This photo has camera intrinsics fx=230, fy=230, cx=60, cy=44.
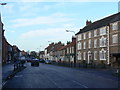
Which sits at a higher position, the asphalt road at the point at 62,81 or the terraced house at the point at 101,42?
the terraced house at the point at 101,42

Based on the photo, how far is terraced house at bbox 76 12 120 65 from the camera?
52.6 meters

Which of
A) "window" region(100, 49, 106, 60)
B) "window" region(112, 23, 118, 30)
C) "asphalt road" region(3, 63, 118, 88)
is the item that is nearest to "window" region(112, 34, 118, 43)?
"window" region(112, 23, 118, 30)

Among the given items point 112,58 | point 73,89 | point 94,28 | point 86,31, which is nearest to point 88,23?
point 86,31

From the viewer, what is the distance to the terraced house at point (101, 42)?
52.6m

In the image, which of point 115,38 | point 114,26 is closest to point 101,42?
point 115,38

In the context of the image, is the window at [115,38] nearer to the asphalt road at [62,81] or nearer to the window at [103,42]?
the window at [103,42]

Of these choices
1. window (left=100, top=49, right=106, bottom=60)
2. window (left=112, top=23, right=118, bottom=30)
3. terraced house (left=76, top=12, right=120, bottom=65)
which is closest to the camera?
window (left=112, top=23, right=118, bottom=30)

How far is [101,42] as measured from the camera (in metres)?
58.9

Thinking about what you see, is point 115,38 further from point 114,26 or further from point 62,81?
point 62,81

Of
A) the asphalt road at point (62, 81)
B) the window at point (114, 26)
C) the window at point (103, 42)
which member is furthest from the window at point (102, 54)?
the asphalt road at point (62, 81)

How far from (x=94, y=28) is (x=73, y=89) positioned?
5142cm

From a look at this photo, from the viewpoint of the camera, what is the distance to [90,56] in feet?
214

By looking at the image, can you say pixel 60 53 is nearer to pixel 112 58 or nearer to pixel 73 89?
pixel 112 58

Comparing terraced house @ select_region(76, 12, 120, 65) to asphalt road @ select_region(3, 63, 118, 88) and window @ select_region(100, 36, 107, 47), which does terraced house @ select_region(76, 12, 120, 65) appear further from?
asphalt road @ select_region(3, 63, 118, 88)
